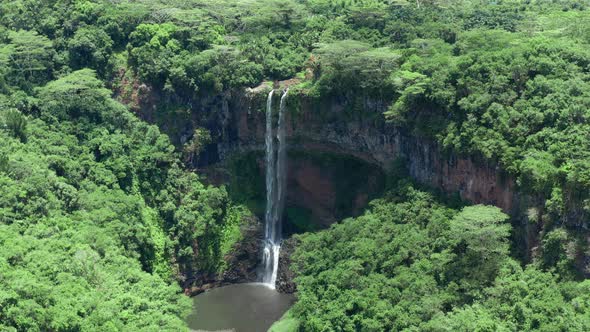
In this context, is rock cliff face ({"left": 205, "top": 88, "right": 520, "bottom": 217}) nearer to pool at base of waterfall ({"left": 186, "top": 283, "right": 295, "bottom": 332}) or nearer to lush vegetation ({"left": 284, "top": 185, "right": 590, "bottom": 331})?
lush vegetation ({"left": 284, "top": 185, "right": 590, "bottom": 331})

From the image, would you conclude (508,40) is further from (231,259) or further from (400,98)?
(231,259)

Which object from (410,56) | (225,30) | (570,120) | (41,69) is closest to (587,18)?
(410,56)

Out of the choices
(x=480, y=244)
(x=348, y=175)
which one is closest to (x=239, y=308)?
(x=348, y=175)

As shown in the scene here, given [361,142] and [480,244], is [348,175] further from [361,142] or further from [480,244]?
[480,244]

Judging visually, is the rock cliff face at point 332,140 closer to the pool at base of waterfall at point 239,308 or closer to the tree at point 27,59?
the pool at base of waterfall at point 239,308

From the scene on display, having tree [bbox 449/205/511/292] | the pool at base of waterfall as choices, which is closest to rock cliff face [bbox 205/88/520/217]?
tree [bbox 449/205/511/292]

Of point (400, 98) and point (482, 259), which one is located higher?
point (400, 98)
